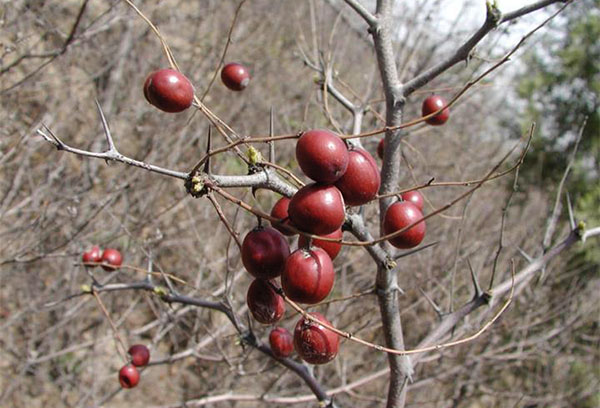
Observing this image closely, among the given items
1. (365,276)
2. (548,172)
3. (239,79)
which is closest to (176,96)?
(239,79)

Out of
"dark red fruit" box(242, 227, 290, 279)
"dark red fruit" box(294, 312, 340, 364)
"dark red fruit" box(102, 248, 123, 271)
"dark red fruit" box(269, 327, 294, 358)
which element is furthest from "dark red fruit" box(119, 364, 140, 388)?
"dark red fruit" box(242, 227, 290, 279)

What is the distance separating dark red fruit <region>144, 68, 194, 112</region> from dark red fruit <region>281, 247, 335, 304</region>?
1.50 feet

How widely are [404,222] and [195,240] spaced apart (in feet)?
12.5

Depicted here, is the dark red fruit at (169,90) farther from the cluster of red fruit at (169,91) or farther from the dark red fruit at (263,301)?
the dark red fruit at (263,301)

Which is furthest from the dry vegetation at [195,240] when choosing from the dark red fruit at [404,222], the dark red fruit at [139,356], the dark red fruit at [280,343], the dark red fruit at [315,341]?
the dark red fruit at [315,341]

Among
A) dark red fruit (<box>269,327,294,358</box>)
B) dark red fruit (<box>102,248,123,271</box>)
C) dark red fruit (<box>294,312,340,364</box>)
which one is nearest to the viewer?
dark red fruit (<box>294,312,340,364</box>)

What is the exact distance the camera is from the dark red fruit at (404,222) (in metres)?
1.36

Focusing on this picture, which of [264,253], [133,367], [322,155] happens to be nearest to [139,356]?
[133,367]

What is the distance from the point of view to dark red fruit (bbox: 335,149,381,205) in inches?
45.4

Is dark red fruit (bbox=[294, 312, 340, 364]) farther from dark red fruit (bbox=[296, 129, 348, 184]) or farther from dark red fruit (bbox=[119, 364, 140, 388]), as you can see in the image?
dark red fruit (bbox=[119, 364, 140, 388])

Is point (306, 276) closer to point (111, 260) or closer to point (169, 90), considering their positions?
point (169, 90)

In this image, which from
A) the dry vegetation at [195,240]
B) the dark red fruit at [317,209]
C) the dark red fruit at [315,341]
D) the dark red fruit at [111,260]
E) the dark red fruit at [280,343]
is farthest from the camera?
the dry vegetation at [195,240]

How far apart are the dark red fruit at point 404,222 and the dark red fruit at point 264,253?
13.4 inches

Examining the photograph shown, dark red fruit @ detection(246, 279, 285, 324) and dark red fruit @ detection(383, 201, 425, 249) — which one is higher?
→ dark red fruit @ detection(383, 201, 425, 249)
